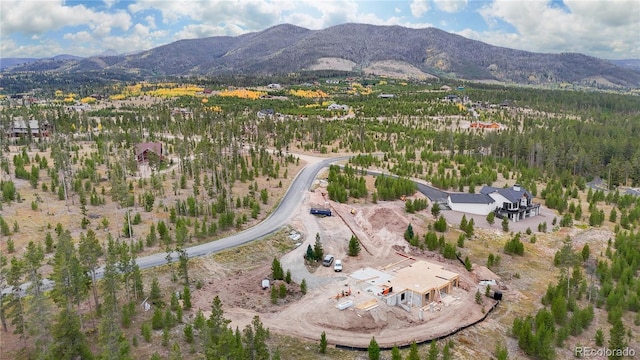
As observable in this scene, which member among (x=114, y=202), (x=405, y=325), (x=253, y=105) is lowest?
(x=405, y=325)

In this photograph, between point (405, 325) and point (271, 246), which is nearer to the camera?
point (405, 325)

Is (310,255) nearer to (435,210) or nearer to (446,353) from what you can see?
(446,353)

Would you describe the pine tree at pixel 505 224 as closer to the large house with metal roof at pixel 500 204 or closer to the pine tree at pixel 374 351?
the large house with metal roof at pixel 500 204

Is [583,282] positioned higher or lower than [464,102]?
lower

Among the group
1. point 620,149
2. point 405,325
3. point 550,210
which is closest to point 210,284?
point 405,325

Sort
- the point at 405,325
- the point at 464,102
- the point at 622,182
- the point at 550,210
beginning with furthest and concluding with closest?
the point at 464,102
the point at 622,182
the point at 550,210
the point at 405,325

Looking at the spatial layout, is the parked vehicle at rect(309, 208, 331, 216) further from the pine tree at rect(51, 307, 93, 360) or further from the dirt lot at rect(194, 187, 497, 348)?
the pine tree at rect(51, 307, 93, 360)

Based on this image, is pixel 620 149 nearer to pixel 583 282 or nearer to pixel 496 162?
pixel 496 162

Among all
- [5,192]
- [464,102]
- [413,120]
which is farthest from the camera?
[464,102]
